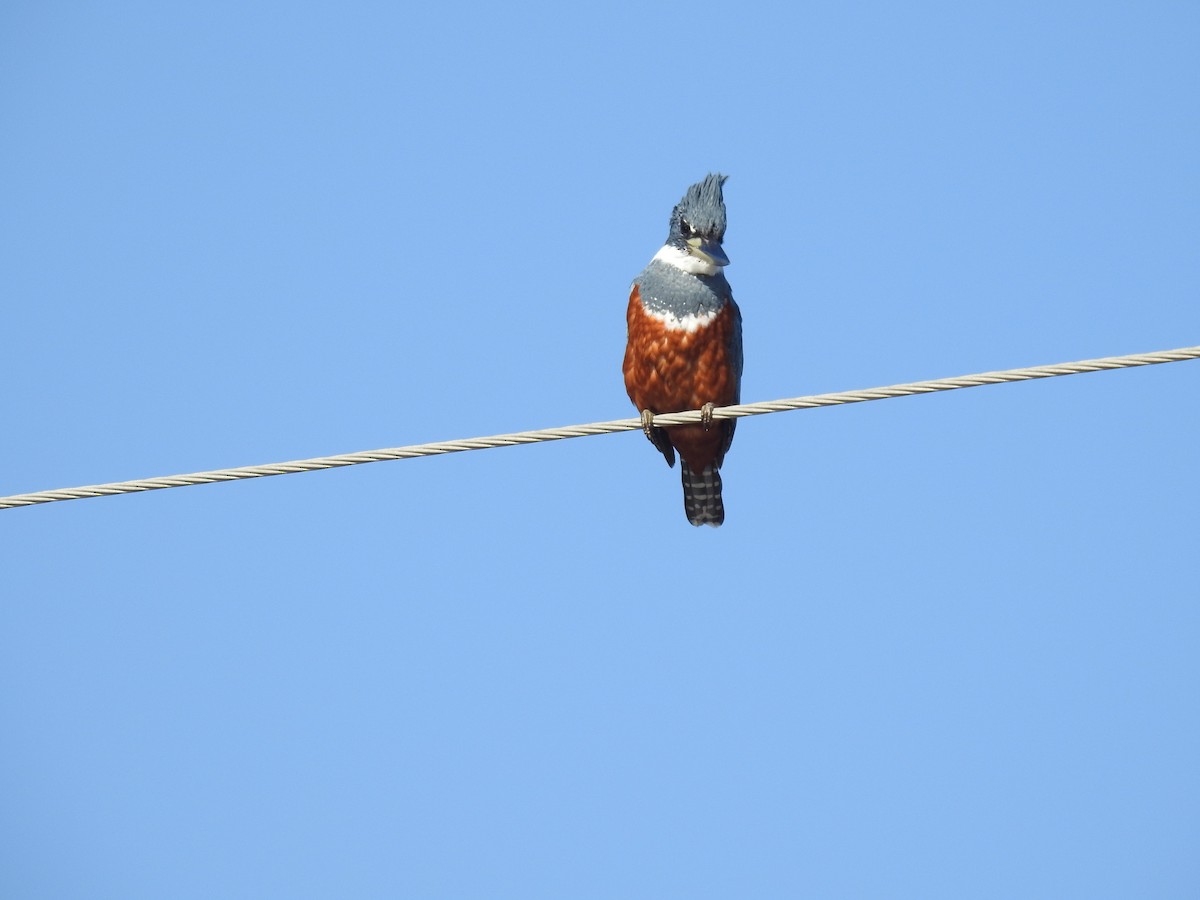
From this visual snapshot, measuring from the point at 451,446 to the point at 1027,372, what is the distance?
7.45ft

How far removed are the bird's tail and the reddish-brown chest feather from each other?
22.5 inches

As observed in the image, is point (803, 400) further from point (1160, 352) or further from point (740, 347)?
point (740, 347)

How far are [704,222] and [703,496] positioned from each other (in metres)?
1.82

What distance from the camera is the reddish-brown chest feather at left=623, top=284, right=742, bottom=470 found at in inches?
339

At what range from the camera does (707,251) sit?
866 centimetres

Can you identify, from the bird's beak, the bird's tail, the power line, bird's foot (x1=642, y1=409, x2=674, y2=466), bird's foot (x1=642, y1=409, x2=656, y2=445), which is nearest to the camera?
the power line

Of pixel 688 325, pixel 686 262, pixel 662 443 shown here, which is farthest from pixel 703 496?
pixel 686 262

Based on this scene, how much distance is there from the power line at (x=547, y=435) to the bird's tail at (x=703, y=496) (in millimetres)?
3240

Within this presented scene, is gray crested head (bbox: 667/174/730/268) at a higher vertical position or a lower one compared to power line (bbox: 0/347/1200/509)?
higher

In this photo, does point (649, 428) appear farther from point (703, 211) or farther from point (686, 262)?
point (703, 211)

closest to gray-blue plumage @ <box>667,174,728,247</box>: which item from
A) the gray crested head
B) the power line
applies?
the gray crested head

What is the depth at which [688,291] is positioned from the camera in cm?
870

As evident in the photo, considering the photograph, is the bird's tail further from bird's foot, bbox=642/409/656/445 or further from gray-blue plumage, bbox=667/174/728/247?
gray-blue plumage, bbox=667/174/728/247

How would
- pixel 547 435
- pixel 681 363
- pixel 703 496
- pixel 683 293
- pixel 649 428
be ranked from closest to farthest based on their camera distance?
pixel 547 435 → pixel 649 428 → pixel 681 363 → pixel 683 293 → pixel 703 496
